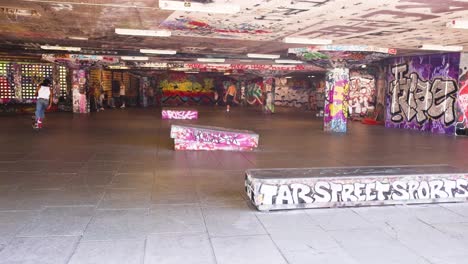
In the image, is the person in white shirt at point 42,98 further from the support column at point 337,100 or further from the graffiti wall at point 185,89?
the graffiti wall at point 185,89

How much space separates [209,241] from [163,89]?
43.0 meters

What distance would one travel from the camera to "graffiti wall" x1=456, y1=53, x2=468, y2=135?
54.1 feet

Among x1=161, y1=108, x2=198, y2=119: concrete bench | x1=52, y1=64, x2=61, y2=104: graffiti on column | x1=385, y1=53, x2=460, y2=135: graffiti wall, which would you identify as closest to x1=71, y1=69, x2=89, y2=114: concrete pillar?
x1=52, y1=64, x2=61, y2=104: graffiti on column

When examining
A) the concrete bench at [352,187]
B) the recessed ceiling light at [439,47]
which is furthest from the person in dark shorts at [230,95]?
the concrete bench at [352,187]

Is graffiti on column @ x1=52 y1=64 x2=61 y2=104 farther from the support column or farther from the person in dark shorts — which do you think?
the person in dark shorts

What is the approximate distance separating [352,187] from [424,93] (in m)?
14.8

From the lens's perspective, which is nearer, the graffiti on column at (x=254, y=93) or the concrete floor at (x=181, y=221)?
the concrete floor at (x=181, y=221)

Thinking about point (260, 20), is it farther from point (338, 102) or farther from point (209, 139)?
point (338, 102)

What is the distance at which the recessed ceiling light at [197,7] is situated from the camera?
7.40m

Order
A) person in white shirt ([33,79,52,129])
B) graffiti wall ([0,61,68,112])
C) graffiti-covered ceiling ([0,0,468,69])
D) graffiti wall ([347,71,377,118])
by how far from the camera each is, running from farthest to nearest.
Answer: graffiti wall ([347,71,377,118])
graffiti wall ([0,61,68,112])
person in white shirt ([33,79,52,129])
graffiti-covered ceiling ([0,0,468,69])

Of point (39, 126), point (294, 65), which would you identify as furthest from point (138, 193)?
point (294, 65)

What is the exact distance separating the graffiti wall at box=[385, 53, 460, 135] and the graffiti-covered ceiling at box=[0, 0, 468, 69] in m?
4.39

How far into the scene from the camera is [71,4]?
8000 millimetres

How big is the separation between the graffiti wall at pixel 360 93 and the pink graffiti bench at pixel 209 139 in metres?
16.4
